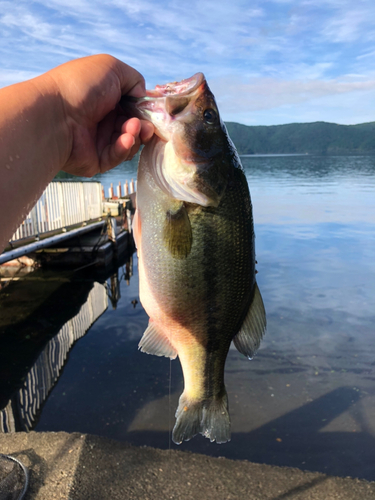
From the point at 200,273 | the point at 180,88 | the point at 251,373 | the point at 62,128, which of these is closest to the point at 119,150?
the point at 62,128

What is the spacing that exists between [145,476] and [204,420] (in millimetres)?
2738

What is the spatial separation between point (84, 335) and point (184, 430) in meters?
10.3

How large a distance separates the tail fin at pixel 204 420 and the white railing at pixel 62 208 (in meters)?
11.9

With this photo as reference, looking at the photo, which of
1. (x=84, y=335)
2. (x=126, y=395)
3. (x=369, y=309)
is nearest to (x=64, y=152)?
(x=126, y=395)

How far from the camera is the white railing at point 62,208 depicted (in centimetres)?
1459

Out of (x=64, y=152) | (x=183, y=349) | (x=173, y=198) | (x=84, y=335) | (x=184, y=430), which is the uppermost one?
(x=64, y=152)

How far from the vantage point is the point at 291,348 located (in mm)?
10469

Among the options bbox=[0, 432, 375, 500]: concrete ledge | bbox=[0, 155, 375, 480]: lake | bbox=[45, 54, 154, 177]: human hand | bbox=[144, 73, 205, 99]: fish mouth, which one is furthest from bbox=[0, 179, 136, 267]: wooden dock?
bbox=[144, 73, 205, 99]: fish mouth

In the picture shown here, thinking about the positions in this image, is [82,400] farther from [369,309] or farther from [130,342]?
[369,309]

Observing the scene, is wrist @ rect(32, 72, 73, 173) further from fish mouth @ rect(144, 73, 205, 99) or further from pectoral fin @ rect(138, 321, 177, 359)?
pectoral fin @ rect(138, 321, 177, 359)

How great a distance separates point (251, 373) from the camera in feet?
30.8

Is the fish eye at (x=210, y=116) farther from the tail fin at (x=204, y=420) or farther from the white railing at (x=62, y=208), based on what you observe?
the white railing at (x=62, y=208)

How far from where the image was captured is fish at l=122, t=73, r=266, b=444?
2.08m

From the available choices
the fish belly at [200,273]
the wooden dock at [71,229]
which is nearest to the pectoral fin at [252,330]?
the fish belly at [200,273]
